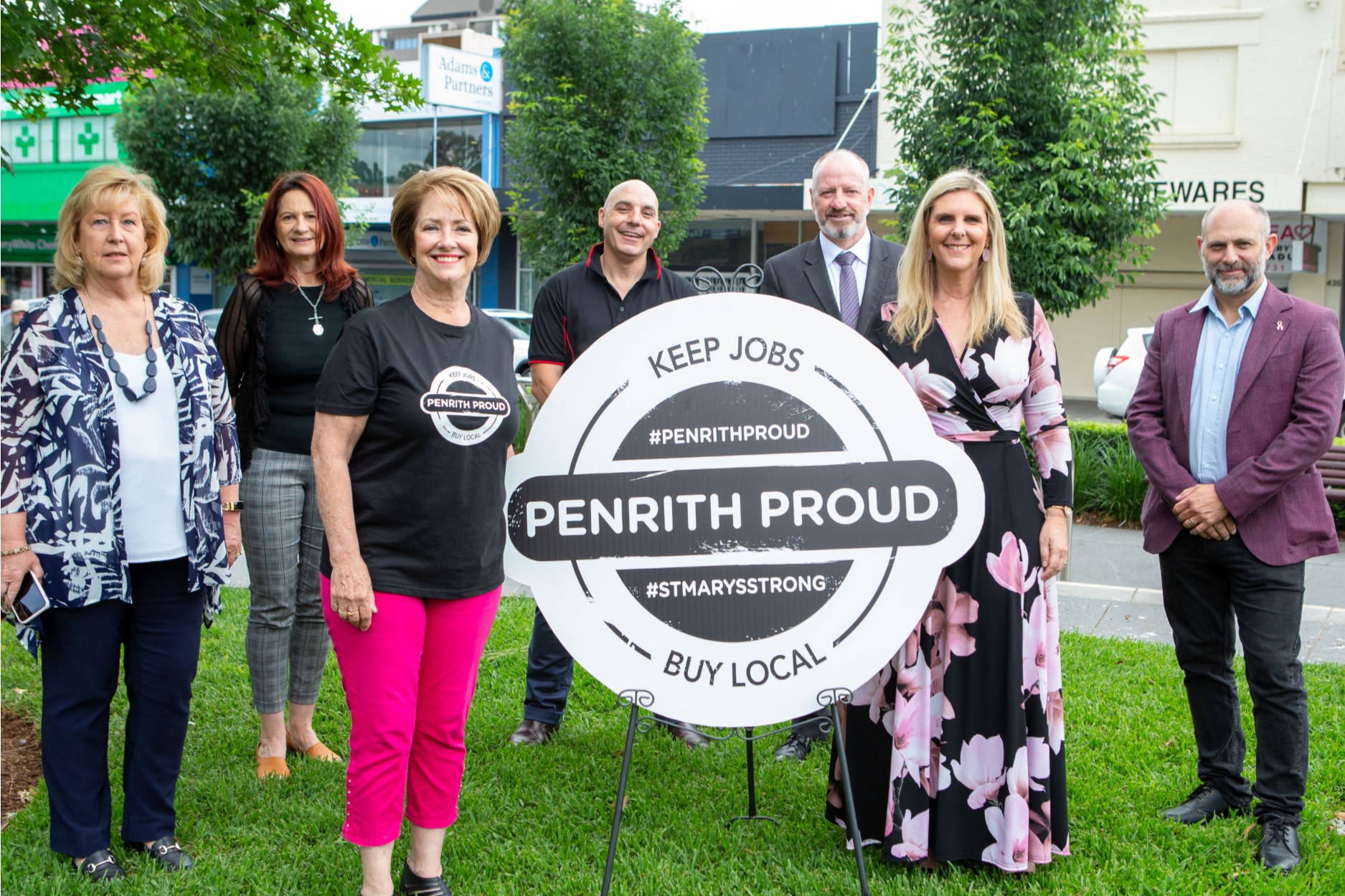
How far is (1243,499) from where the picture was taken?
3484mm

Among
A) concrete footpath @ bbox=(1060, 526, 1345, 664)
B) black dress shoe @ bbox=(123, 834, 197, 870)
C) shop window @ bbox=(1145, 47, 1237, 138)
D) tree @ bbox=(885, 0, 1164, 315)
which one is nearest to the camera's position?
black dress shoe @ bbox=(123, 834, 197, 870)

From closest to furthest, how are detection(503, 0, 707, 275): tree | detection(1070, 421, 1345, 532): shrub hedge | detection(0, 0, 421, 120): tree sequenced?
detection(0, 0, 421, 120): tree < detection(1070, 421, 1345, 532): shrub hedge < detection(503, 0, 707, 275): tree

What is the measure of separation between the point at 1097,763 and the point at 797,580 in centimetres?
196

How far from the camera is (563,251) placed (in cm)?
1386

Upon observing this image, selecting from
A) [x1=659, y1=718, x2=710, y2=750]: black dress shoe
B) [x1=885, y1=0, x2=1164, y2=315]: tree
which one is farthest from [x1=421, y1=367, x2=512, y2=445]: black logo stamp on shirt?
[x1=885, y1=0, x2=1164, y2=315]: tree

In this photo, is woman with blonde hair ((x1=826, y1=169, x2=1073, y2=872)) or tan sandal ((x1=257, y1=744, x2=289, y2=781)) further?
tan sandal ((x1=257, y1=744, x2=289, y2=781))

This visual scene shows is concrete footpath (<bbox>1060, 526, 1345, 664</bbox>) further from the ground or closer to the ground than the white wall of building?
closer to the ground

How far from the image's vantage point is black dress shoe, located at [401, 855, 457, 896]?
3178 mm

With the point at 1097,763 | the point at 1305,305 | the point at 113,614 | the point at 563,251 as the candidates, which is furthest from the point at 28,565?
the point at 563,251

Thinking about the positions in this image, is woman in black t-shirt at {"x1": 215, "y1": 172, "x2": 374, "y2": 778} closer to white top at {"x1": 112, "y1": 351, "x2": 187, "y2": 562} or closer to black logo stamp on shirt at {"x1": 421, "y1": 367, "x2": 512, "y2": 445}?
white top at {"x1": 112, "y1": 351, "x2": 187, "y2": 562}

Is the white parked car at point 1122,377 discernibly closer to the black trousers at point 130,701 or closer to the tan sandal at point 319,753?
the tan sandal at point 319,753

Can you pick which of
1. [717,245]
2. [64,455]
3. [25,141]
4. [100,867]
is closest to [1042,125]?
[64,455]

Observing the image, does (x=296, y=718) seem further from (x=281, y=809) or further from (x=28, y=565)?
(x=28, y=565)

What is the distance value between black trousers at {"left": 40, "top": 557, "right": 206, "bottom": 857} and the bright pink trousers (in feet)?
2.37
